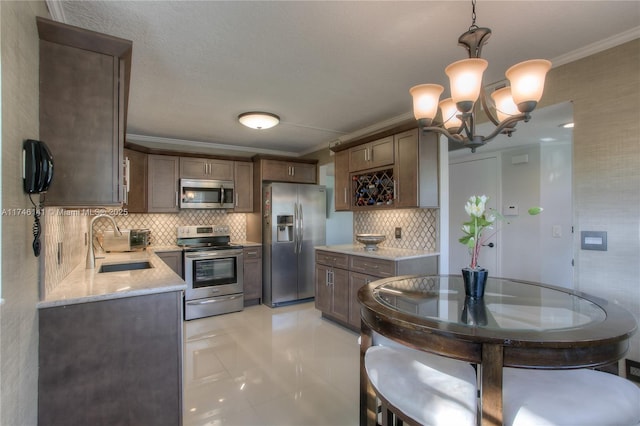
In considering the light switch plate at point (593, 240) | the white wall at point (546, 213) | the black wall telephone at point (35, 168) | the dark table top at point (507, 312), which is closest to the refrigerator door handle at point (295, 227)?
the dark table top at point (507, 312)

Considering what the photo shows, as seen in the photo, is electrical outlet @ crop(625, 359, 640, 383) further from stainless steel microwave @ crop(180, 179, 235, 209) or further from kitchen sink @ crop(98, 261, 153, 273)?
stainless steel microwave @ crop(180, 179, 235, 209)

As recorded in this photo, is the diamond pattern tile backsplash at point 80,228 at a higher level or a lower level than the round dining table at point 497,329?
higher

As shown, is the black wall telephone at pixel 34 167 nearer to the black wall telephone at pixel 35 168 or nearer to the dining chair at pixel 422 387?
the black wall telephone at pixel 35 168

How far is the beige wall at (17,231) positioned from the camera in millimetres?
1109

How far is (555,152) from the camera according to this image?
3.98m

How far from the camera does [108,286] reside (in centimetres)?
191

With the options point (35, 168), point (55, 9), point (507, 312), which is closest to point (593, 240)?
point (507, 312)

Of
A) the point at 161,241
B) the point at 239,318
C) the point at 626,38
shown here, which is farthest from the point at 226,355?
the point at 626,38

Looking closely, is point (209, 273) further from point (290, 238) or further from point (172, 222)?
point (290, 238)

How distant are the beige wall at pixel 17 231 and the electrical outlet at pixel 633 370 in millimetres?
3269

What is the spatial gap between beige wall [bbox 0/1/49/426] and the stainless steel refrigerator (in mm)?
3251

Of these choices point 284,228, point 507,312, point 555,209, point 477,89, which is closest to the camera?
point 507,312

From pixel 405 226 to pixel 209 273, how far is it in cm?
270

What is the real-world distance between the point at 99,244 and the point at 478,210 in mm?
4498
